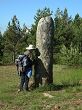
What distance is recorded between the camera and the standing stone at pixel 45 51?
Result: 559 inches

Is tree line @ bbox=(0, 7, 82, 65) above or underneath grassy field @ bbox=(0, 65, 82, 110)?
above

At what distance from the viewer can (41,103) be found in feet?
35.8

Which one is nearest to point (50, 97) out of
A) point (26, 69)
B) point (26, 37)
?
point (26, 69)

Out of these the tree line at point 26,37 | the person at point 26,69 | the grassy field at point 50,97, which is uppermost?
the tree line at point 26,37

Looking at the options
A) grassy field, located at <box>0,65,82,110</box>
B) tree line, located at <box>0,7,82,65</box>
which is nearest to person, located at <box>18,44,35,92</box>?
grassy field, located at <box>0,65,82,110</box>

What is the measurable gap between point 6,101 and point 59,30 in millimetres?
39660

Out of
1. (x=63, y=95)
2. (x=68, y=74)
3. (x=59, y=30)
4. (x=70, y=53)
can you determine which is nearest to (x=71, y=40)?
(x=59, y=30)

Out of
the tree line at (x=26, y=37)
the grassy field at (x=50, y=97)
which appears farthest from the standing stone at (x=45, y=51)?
the tree line at (x=26, y=37)

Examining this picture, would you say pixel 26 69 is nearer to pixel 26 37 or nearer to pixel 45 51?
pixel 45 51

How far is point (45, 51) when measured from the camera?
46.6 feet

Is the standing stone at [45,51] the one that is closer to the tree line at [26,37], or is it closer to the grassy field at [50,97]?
the grassy field at [50,97]

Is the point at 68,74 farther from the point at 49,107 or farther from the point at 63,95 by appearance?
the point at 49,107

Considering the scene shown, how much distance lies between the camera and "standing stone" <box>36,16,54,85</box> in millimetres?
14203

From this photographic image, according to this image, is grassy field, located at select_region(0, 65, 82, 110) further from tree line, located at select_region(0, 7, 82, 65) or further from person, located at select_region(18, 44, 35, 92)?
tree line, located at select_region(0, 7, 82, 65)
